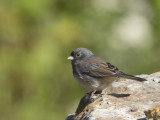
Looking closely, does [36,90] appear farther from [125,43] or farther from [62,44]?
[125,43]

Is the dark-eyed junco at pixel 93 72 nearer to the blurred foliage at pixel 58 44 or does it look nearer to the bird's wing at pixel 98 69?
the bird's wing at pixel 98 69

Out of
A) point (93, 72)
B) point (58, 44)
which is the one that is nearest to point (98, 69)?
point (93, 72)

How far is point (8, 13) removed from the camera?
A: 7426 mm

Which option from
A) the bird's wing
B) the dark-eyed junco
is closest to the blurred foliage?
the dark-eyed junco

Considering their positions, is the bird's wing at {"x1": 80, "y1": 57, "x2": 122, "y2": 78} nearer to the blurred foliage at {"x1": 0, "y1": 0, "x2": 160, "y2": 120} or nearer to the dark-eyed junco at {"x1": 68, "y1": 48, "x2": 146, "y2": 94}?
the dark-eyed junco at {"x1": 68, "y1": 48, "x2": 146, "y2": 94}

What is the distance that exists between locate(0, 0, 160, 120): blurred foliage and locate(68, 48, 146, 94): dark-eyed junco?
99 centimetres

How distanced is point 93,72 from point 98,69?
72 mm

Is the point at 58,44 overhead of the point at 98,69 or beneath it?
overhead

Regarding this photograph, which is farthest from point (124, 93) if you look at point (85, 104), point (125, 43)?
point (125, 43)

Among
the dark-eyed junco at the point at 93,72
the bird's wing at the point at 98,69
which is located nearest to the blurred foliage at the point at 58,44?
the dark-eyed junco at the point at 93,72

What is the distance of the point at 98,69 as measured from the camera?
6.02m

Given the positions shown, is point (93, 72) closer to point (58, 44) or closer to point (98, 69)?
point (98, 69)

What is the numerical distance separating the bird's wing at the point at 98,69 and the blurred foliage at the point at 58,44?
3.94ft

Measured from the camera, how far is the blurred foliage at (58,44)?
7.16 metres
